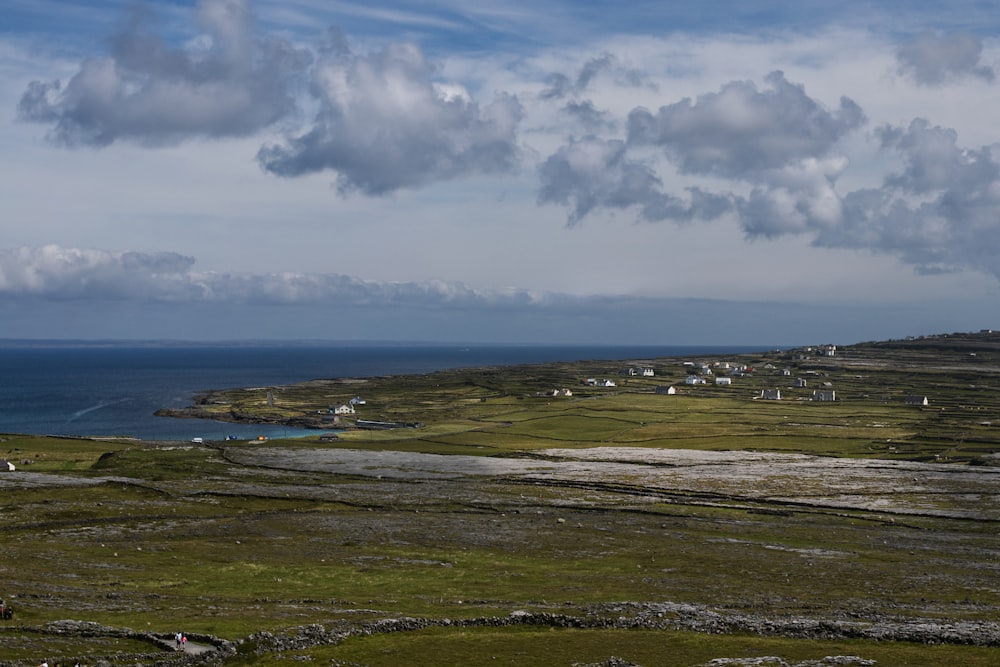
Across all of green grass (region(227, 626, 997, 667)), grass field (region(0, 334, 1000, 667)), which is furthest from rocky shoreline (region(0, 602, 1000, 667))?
green grass (region(227, 626, 997, 667))

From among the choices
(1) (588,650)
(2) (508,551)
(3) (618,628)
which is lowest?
(2) (508,551)

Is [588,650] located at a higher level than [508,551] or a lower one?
higher

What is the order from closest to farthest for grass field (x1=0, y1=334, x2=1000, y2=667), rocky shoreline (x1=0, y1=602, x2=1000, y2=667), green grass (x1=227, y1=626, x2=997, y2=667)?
rocky shoreline (x1=0, y1=602, x2=1000, y2=667)
green grass (x1=227, y1=626, x2=997, y2=667)
grass field (x1=0, y1=334, x2=1000, y2=667)

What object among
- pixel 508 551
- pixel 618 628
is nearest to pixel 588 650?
pixel 618 628

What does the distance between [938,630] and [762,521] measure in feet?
Result: 134

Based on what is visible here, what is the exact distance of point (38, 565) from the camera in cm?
6309

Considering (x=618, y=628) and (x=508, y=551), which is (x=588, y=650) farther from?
(x=508, y=551)

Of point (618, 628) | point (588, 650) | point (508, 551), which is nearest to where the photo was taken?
point (588, 650)

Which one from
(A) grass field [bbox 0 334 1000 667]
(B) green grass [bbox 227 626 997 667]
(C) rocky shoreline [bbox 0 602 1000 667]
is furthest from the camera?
(A) grass field [bbox 0 334 1000 667]

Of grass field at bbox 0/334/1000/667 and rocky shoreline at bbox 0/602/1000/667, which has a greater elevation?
rocky shoreline at bbox 0/602/1000/667

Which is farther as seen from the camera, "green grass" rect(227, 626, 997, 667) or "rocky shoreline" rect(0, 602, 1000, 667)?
"green grass" rect(227, 626, 997, 667)

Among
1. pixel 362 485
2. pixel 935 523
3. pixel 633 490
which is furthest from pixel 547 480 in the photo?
pixel 935 523

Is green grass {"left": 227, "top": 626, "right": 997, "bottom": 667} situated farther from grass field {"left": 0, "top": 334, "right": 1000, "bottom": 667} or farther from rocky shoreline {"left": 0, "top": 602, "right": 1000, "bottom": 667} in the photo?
rocky shoreline {"left": 0, "top": 602, "right": 1000, "bottom": 667}

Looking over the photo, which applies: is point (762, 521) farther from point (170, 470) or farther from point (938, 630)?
point (170, 470)
